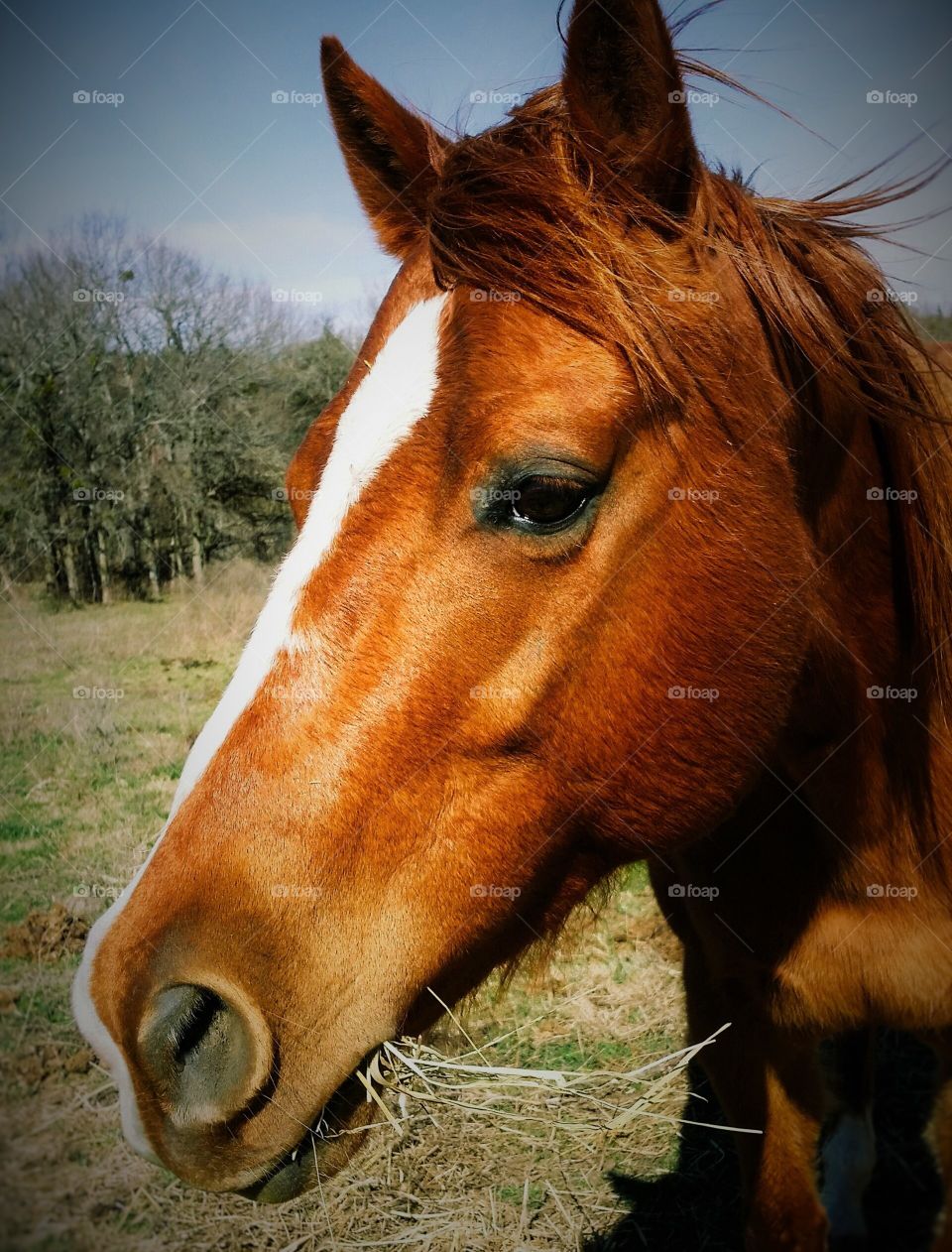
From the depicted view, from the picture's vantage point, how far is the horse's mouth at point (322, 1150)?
4.82ft

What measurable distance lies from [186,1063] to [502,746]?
0.76 meters

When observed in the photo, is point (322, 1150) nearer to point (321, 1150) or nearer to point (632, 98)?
point (321, 1150)

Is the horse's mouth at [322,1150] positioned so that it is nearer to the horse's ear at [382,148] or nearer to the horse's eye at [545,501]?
the horse's eye at [545,501]

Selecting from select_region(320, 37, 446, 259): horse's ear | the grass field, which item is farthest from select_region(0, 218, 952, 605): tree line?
select_region(320, 37, 446, 259): horse's ear

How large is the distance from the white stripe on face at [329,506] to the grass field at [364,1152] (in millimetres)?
861

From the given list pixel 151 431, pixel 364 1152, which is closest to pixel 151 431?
pixel 151 431

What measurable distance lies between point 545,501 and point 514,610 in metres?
0.21

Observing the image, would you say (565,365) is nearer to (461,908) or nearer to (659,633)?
(659,633)

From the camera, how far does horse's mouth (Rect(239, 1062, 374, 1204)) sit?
1.47 m

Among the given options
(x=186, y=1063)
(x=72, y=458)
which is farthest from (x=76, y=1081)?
(x=72, y=458)

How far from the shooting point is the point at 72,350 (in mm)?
14164

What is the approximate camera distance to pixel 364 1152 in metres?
3.28

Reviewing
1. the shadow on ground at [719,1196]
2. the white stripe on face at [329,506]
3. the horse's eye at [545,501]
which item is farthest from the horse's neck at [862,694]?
the shadow on ground at [719,1196]

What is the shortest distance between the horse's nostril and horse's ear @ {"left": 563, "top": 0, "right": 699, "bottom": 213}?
5.58 ft
